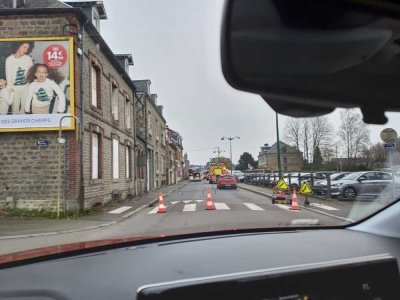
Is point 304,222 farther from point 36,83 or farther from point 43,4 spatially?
point 43,4

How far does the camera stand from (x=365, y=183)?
127 inches

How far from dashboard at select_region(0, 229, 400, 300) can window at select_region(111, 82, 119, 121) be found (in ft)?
67.0

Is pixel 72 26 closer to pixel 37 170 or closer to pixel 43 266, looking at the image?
pixel 37 170

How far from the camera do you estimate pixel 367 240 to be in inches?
103

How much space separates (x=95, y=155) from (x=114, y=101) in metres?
4.66

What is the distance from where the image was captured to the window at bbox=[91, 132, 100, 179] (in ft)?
60.9

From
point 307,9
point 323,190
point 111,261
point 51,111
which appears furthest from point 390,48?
point 51,111

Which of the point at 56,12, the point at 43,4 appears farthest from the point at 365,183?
the point at 43,4

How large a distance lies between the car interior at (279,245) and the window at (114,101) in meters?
20.5

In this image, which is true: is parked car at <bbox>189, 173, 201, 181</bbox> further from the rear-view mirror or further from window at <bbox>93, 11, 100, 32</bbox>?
the rear-view mirror

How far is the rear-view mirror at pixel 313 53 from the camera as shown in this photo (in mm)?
1471

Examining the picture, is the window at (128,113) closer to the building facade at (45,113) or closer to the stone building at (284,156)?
the building facade at (45,113)

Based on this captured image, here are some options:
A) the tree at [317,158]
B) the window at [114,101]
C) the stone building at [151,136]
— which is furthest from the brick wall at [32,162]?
the tree at [317,158]

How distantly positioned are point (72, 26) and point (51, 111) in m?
3.01
